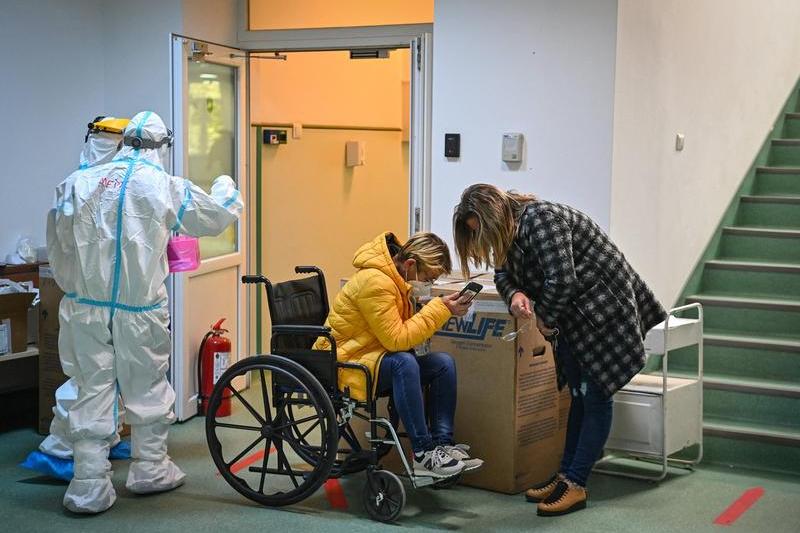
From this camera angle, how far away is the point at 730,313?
17.6ft

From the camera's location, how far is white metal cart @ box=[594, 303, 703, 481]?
434 centimetres

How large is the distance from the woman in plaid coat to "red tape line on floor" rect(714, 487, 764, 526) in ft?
1.71

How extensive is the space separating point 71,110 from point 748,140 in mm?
3949

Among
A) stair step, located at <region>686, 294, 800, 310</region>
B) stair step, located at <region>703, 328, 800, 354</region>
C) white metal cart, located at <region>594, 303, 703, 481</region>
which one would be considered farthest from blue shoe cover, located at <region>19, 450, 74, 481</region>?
stair step, located at <region>686, 294, 800, 310</region>

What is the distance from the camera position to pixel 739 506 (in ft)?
13.4

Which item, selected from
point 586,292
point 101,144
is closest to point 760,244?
point 586,292

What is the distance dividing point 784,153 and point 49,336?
14.9 ft

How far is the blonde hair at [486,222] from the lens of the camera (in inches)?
147

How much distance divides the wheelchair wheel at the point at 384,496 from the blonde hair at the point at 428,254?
2.51ft

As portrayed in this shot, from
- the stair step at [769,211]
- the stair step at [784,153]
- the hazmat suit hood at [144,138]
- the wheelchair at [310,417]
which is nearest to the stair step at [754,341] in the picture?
the stair step at [769,211]

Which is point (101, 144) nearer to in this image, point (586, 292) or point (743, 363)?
point (586, 292)

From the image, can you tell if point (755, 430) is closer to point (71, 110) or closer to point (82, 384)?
point (82, 384)

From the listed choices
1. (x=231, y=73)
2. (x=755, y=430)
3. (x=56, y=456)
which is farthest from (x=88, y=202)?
(x=755, y=430)

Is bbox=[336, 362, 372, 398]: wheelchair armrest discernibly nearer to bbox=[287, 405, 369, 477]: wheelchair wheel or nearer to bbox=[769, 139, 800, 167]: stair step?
bbox=[287, 405, 369, 477]: wheelchair wheel
